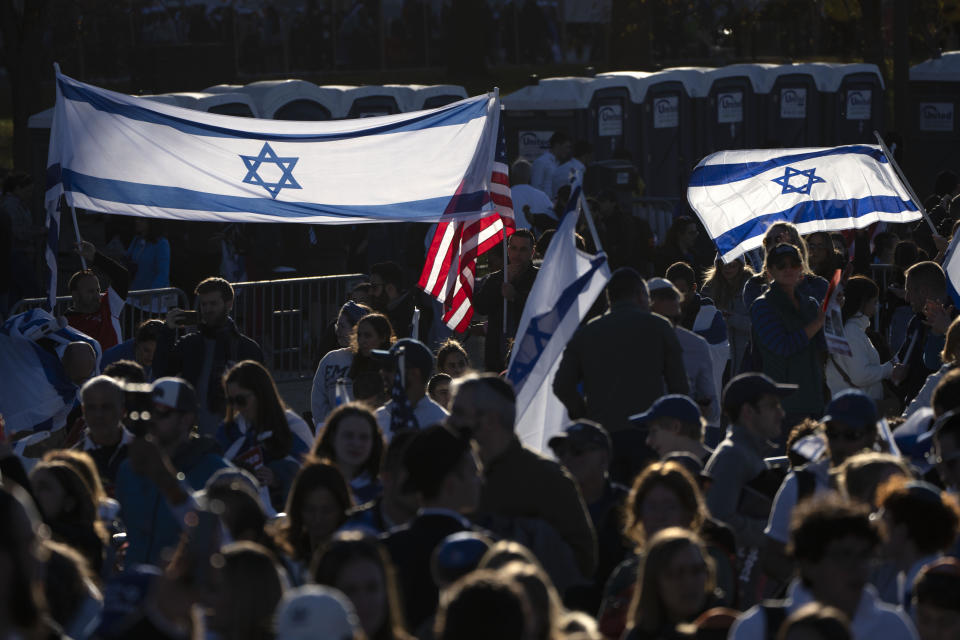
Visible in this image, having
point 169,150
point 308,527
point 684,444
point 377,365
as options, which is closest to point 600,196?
point 169,150

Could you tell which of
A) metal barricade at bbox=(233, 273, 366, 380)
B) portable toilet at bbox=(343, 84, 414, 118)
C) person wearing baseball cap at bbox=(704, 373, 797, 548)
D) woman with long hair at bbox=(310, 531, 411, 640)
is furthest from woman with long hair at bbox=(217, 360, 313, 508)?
portable toilet at bbox=(343, 84, 414, 118)

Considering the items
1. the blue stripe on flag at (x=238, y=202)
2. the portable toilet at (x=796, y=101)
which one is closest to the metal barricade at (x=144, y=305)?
the blue stripe on flag at (x=238, y=202)

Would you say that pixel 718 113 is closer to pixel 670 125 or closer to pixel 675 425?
pixel 670 125

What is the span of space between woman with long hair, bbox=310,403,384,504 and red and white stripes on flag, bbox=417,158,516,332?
4597 millimetres

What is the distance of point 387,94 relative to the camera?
71.3ft

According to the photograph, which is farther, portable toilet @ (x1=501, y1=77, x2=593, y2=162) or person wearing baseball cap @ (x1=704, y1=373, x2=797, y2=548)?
portable toilet @ (x1=501, y1=77, x2=593, y2=162)

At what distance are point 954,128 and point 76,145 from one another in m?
19.1

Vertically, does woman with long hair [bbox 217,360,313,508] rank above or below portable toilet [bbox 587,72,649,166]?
below

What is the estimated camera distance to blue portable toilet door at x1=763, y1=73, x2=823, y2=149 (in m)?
27.1

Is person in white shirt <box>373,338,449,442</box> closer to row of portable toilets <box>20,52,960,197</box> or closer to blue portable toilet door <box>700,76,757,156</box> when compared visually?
row of portable toilets <box>20,52,960,197</box>

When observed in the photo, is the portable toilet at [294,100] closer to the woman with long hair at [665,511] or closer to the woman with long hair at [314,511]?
the woman with long hair at [314,511]

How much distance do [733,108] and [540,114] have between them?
3696 mm

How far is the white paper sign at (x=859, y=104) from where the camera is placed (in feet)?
90.0

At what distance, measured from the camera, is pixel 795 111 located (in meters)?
27.2
